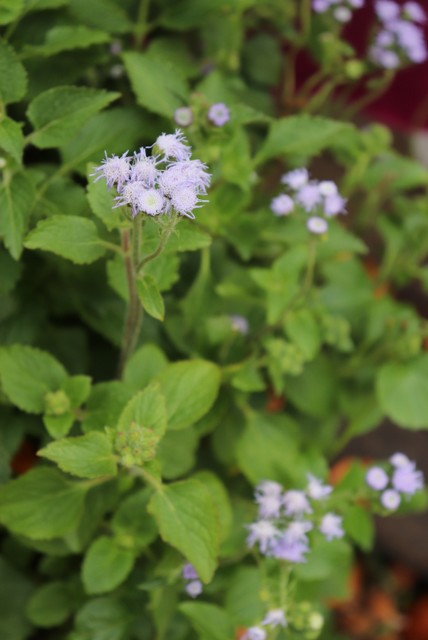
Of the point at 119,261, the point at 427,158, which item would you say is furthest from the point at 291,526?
the point at 427,158

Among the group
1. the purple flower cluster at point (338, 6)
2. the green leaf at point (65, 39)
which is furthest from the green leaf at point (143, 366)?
the purple flower cluster at point (338, 6)

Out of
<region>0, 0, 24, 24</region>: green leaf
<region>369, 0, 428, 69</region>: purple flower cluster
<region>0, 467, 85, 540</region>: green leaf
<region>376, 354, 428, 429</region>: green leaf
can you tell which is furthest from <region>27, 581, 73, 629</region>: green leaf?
<region>369, 0, 428, 69</region>: purple flower cluster

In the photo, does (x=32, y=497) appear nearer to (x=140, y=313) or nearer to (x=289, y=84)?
(x=140, y=313)

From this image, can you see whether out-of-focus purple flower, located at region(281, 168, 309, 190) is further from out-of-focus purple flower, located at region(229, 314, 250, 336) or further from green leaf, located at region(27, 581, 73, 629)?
green leaf, located at region(27, 581, 73, 629)

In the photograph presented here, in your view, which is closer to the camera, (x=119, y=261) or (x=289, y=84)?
(x=119, y=261)

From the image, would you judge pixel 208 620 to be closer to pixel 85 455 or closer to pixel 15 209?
pixel 85 455
